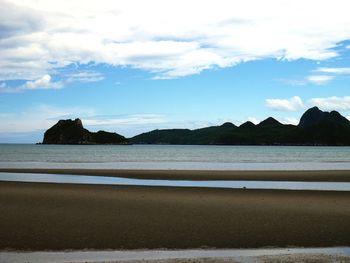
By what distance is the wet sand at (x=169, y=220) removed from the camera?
13.4 metres

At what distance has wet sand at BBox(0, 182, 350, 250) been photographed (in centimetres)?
1341

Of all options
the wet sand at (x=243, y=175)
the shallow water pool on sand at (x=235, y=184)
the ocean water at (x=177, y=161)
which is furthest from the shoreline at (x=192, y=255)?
the ocean water at (x=177, y=161)

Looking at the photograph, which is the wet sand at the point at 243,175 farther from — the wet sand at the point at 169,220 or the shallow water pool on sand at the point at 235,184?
the wet sand at the point at 169,220

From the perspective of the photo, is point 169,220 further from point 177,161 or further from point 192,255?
point 177,161

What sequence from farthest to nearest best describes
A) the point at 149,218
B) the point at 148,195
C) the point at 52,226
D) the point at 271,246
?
the point at 148,195 → the point at 149,218 → the point at 52,226 → the point at 271,246

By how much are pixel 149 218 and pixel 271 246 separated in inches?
235

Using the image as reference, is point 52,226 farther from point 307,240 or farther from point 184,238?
point 307,240

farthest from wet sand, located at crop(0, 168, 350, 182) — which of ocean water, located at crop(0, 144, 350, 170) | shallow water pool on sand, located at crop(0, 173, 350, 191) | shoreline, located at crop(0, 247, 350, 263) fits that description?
shoreline, located at crop(0, 247, 350, 263)

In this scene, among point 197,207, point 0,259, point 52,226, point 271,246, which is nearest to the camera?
point 0,259

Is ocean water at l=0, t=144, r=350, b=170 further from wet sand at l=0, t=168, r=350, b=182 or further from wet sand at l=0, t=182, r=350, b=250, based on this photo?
wet sand at l=0, t=182, r=350, b=250

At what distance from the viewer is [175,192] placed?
27781 millimetres

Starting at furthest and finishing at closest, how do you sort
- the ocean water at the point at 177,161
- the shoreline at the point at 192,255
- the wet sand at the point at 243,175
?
the ocean water at the point at 177,161, the wet sand at the point at 243,175, the shoreline at the point at 192,255

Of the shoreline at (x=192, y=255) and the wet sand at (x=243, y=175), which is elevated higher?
the shoreline at (x=192, y=255)

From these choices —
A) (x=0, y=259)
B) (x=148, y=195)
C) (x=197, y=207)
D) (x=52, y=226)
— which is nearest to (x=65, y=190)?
(x=148, y=195)
